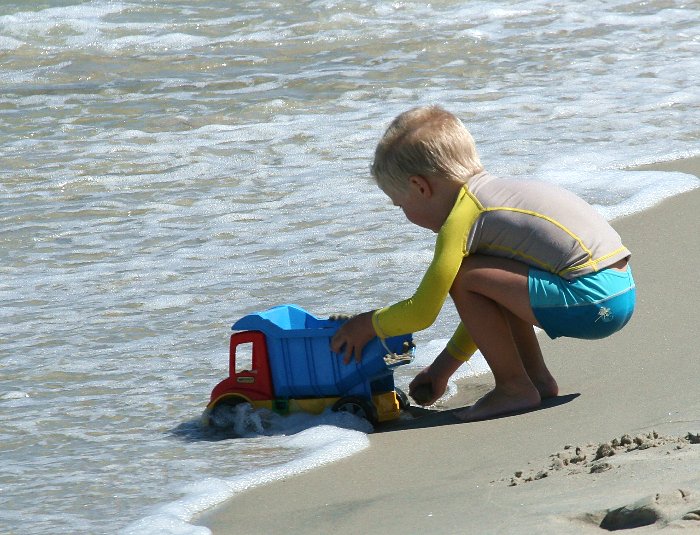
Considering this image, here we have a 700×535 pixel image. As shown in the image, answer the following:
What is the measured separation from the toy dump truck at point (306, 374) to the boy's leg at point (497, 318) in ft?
0.71

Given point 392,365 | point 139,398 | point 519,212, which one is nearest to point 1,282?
point 139,398

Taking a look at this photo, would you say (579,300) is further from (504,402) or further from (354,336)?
(354,336)

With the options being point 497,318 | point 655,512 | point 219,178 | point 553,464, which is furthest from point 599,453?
point 219,178

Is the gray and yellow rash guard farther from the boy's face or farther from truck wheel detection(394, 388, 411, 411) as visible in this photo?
truck wheel detection(394, 388, 411, 411)

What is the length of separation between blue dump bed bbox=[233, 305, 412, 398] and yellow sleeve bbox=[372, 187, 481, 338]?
107mm

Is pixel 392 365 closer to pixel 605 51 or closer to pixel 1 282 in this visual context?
pixel 1 282

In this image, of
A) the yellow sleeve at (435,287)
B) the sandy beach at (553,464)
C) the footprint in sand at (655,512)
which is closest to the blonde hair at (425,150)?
the yellow sleeve at (435,287)

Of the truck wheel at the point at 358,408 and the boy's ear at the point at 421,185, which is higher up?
the boy's ear at the point at 421,185

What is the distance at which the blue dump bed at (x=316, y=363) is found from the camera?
133 inches

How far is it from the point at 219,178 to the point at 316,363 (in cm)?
327

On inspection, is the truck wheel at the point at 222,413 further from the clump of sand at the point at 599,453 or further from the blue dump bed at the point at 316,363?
the clump of sand at the point at 599,453

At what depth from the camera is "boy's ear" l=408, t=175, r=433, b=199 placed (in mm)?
3347

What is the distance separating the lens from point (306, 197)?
601 centimetres

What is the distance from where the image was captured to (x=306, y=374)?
345 cm
